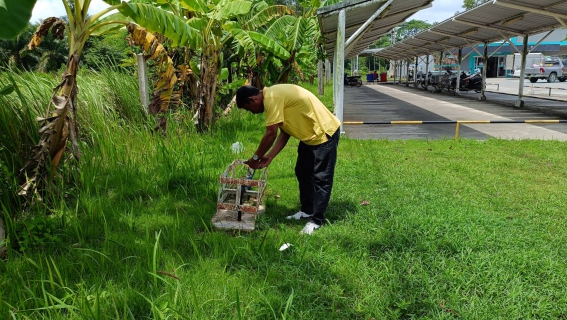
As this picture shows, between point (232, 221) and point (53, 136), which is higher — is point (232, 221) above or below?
below

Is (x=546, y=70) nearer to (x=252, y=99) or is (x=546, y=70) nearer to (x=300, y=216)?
(x=300, y=216)

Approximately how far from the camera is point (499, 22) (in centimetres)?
1620

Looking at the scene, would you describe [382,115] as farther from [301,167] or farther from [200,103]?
[301,167]

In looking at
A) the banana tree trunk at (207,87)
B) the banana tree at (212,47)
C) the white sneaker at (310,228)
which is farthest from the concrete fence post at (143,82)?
the white sneaker at (310,228)

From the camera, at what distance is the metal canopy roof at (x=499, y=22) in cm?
1206

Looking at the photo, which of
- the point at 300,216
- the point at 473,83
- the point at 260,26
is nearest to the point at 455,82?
the point at 473,83

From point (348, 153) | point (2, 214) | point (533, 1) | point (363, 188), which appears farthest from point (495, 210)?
point (533, 1)

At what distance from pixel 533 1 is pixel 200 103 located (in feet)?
32.2

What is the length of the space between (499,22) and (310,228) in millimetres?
15727

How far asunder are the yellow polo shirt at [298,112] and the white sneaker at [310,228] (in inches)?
31.9

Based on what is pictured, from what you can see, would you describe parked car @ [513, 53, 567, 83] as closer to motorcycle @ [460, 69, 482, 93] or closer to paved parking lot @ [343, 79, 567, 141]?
motorcycle @ [460, 69, 482, 93]

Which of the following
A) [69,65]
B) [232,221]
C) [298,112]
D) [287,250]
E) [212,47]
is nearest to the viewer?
[287,250]

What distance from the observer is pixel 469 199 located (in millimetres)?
4984

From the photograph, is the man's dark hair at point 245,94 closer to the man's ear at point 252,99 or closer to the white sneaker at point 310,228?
the man's ear at point 252,99
